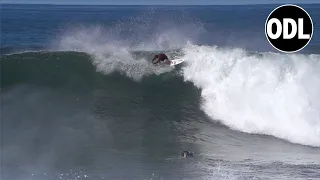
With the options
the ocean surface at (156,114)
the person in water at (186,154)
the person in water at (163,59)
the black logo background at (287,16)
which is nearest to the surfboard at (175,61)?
the person in water at (163,59)

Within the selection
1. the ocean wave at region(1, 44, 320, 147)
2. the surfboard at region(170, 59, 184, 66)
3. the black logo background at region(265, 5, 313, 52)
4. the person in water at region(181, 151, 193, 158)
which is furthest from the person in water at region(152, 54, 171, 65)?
the person in water at region(181, 151, 193, 158)

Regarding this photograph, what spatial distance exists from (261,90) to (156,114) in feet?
10.9

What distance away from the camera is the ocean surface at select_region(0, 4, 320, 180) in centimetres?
1440

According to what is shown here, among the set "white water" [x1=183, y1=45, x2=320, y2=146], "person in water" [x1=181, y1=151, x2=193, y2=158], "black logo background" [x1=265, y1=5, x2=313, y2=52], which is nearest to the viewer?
"person in water" [x1=181, y1=151, x2=193, y2=158]

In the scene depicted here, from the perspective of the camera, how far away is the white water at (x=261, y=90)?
57.1ft

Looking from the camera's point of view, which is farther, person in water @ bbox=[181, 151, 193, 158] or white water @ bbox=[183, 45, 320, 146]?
white water @ bbox=[183, 45, 320, 146]

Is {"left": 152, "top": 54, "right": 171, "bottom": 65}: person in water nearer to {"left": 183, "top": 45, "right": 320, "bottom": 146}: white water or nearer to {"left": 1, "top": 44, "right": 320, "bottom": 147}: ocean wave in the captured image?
{"left": 1, "top": 44, "right": 320, "bottom": 147}: ocean wave

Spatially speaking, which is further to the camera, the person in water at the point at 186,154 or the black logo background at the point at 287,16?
the black logo background at the point at 287,16

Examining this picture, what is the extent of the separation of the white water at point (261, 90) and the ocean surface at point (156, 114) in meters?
0.03

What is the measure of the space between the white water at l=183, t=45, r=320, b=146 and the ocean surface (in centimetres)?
3

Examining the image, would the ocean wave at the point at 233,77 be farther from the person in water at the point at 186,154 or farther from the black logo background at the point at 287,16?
the person in water at the point at 186,154

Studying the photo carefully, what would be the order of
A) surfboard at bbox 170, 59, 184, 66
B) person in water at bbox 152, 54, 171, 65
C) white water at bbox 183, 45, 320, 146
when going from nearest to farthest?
1. white water at bbox 183, 45, 320, 146
2. surfboard at bbox 170, 59, 184, 66
3. person in water at bbox 152, 54, 171, 65

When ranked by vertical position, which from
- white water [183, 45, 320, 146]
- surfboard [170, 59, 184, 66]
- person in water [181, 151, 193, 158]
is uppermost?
surfboard [170, 59, 184, 66]

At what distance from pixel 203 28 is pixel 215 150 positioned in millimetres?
23672
